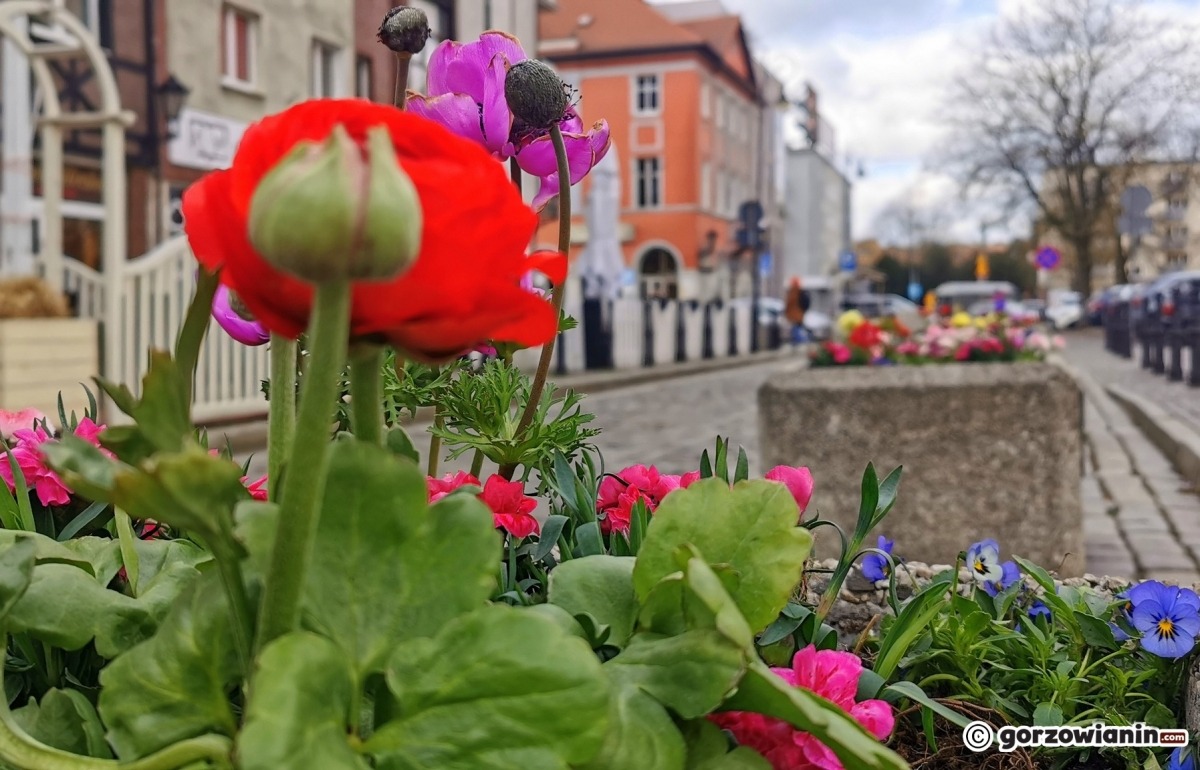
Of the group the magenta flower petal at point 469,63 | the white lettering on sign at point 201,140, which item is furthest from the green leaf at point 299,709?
the white lettering on sign at point 201,140

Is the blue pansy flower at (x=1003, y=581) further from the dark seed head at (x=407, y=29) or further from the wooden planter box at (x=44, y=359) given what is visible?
the wooden planter box at (x=44, y=359)

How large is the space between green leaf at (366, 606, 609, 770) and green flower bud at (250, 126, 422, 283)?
0.59 ft

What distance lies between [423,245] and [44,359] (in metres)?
7.86

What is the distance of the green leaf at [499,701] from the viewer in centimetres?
54

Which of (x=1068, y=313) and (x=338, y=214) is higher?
(x=1068, y=313)

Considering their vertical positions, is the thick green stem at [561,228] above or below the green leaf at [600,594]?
above

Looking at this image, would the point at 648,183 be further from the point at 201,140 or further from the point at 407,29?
the point at 407,29

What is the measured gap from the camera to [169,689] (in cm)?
58

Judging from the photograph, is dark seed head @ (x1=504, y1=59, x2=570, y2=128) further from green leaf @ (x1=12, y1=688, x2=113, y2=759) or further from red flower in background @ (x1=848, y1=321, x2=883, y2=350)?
red flower in background @ (x1=848, y1=321, x2=883, y2=350)

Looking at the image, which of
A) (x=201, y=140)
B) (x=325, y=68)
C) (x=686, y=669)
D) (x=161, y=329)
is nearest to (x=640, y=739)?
(x=686, y=669)

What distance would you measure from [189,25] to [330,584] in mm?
14309

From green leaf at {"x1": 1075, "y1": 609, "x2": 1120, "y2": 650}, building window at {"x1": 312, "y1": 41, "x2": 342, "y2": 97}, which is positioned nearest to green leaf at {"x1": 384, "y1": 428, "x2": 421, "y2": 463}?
green leaf at {"x1": 1075, "y1": 609, "x2": 1120, "y2": 650}

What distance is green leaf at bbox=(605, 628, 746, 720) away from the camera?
600mm

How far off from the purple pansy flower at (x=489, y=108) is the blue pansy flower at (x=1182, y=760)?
634 millimetres
